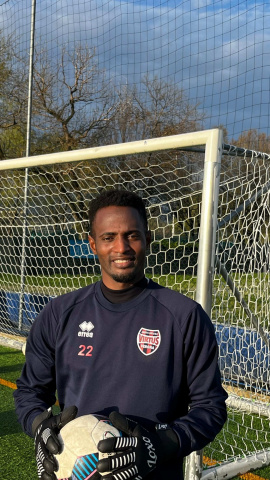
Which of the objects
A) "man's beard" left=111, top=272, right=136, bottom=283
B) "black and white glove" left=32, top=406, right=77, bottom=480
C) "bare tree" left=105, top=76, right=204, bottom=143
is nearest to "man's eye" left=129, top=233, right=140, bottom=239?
"man's beard" left=111, top=272, right=136, bottom=283

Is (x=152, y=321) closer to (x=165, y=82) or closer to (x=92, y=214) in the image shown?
(x=92, y=214)

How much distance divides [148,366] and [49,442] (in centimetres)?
35

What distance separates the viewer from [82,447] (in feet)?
5.19

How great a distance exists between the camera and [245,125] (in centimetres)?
798

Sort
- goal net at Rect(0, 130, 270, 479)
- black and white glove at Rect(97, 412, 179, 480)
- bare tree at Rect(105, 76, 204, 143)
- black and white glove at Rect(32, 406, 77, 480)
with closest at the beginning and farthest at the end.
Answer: black and white glove at Rect(97, 412, 179, 480)
black and white glove at Rect(32, 406, 77, 480)
goal net at Rect(0, 130, 270, 479)
bare tree at Rect(105, 76, 204, 143)

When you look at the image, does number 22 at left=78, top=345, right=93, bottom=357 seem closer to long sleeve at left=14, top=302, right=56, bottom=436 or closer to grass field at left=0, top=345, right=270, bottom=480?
long sleeve at left=14, top=302, right=56, bottom=436

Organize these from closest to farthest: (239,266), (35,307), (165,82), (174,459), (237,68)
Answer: (174,459), (239,266), (35,307), (237,68), (165,82)

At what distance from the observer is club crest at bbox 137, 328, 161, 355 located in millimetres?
1752

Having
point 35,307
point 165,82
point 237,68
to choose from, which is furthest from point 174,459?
point 165,82

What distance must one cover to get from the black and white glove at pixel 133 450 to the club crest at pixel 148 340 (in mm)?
217

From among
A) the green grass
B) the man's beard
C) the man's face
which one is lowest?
the green grass

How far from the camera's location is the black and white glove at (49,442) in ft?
5.25

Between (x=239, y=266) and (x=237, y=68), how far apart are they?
4825mm

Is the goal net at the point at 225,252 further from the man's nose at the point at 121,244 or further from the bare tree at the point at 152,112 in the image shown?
the bare tree at the point at 152,112
